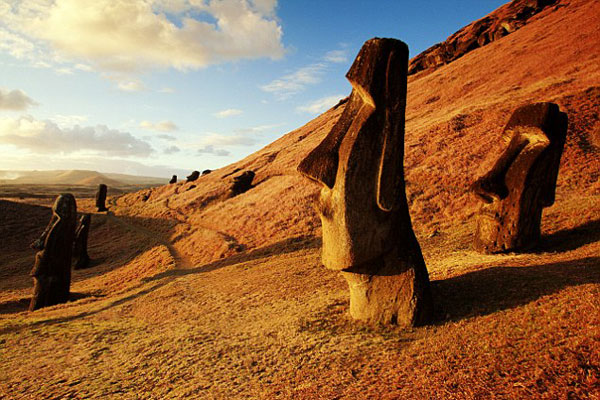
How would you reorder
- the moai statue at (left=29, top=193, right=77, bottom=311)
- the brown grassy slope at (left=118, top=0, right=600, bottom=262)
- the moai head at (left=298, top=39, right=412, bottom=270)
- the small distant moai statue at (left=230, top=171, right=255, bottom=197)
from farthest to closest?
the small distant moai statue at (left=230, top=171, right=255, bottom=197) < the brown grassy slope at (left=118, top=0, right=600, bottom=262) < the moai statue at (left=29, top=193, right=77, bottom=311) < the moai head at (left=298, top=39, right=412, bottom=270)

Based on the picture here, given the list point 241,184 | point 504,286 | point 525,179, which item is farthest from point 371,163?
point 241,184

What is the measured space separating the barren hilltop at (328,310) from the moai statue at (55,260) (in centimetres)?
97

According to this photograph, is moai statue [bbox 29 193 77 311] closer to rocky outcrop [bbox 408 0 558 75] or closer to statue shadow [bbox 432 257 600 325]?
statue shadow [bbox 432 257 600 325]

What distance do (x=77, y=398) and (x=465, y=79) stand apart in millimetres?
41298

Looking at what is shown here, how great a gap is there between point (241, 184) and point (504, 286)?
26412 mm

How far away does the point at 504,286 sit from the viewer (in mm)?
6227

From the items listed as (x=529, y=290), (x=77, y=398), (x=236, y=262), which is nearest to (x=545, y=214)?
(x=529, y=290)

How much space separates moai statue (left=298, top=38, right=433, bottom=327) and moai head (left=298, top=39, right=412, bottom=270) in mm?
15

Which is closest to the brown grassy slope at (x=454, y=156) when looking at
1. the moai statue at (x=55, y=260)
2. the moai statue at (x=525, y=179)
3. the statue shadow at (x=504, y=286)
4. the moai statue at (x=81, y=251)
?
the moai statue at (x=525, y=179)

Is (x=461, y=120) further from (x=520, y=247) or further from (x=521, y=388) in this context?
(x=521, y=388)

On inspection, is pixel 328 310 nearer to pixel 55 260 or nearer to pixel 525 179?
pixel 525 179

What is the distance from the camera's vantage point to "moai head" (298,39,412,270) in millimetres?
5414

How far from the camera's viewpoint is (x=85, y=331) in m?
8.62

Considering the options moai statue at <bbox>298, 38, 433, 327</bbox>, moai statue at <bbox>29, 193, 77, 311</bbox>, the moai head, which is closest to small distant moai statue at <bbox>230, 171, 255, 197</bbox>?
moai statue at <bbox>29, 193, 77, 311</bbox>
